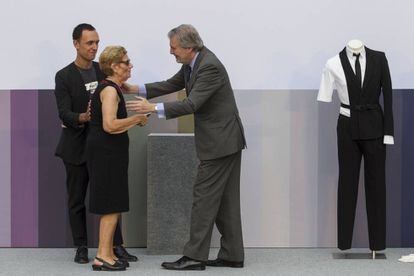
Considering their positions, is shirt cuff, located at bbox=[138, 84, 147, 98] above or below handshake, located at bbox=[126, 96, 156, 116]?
above

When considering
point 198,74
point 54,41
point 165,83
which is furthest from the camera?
point 54,41

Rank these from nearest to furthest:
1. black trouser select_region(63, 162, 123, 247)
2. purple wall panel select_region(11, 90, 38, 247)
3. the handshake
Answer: the handshake
black trouser select_region(63, 162, 123, 247)
purple wall panel select_region(11, 90, 38, 247)

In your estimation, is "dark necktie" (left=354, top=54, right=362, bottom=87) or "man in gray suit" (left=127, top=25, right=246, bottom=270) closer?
"man in gray suit" (left=127, top=25, right=246, bottom=270)

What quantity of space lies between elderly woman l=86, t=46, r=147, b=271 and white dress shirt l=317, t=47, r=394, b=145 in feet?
4.04

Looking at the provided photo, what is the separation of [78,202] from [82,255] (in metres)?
0.32

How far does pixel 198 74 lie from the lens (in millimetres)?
5781

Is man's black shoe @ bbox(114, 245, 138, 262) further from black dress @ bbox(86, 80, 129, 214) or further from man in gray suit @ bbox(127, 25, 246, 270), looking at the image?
black dress @ bbox(86, 80, 129, 214)

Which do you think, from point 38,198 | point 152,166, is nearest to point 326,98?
point 152,166

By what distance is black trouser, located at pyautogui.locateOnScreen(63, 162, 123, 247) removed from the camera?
20.2 ft

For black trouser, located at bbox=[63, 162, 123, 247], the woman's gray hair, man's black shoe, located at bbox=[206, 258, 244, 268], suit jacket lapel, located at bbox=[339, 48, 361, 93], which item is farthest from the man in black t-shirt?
suit jacket lapel, located at bbox=[339, 48, 361, 93]

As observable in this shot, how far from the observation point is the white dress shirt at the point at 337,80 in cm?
626

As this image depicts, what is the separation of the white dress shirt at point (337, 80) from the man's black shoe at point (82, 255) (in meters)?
1.72

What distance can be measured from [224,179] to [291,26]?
131 centimetres

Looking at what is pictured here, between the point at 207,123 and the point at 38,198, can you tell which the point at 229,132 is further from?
the point at 38,198
